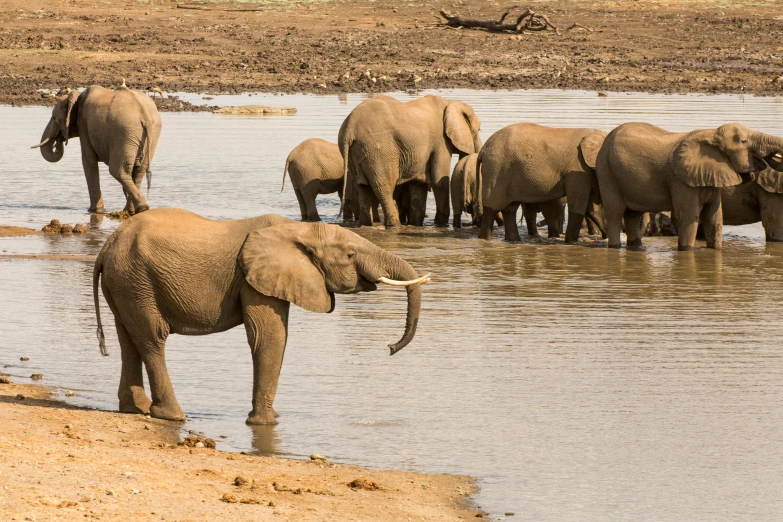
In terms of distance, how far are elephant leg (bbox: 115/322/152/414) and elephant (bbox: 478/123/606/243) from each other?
7699mm

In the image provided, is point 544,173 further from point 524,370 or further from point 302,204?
point 524,370

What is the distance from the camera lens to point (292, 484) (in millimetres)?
6559

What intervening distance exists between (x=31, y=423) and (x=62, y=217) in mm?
9905

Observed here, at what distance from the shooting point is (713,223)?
48.4 feet

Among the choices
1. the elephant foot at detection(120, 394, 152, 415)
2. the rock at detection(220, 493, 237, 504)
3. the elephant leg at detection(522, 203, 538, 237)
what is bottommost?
the elephant leg at detection(522, 203, 538, 237)

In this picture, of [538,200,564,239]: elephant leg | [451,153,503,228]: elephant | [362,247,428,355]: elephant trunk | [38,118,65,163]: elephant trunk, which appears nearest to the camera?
[362,247,428,355]: elephant trunk

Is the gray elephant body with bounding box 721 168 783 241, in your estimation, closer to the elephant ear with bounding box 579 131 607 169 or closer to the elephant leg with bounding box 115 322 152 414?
the elephant ear with bounding box 579 131 607 169

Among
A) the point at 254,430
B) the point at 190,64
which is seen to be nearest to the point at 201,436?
the point at 254,430

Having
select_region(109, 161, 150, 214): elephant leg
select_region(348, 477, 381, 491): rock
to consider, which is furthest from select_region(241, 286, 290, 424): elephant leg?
select_region(109, 161, 150, 214): elephant leg

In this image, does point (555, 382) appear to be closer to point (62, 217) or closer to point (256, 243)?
point (256, 243)

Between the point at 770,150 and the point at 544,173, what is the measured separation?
7.72 ft

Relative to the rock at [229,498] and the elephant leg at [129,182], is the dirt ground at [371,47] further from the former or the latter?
the rock at [229,498]

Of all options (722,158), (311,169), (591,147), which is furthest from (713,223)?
(311,169)

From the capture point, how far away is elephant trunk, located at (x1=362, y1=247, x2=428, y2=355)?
24.6 ft
